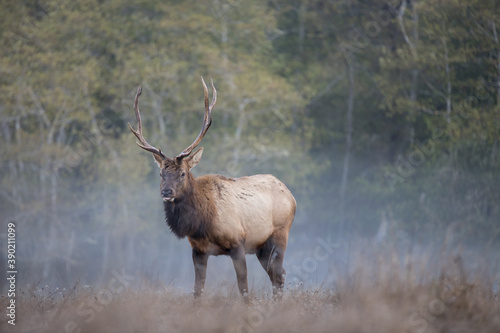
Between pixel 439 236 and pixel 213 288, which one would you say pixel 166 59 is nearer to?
pixel 439 236

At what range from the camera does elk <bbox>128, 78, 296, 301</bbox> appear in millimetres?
8305

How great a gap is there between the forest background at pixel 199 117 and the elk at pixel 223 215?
15.4m

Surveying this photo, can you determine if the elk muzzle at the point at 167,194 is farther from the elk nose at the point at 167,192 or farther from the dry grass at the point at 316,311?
the dry grass at the point at 316,311

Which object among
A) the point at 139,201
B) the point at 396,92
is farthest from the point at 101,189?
the point at 396,92

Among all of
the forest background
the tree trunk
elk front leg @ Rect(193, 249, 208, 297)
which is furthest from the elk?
the tree trunk

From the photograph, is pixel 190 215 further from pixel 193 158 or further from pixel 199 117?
pixel 199 117

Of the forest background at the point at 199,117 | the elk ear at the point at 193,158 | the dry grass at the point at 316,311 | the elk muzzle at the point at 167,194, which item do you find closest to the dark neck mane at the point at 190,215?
the elk muzzle at the point at 167,194

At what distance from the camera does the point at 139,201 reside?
1073 inches

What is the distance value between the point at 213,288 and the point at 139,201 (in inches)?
770

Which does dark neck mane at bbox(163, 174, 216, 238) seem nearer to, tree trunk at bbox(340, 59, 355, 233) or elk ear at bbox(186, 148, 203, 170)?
elk ear at bbox(186, 148, 203, 170)

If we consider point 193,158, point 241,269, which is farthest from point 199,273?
point 193,158

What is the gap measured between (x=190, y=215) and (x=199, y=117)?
20.3m

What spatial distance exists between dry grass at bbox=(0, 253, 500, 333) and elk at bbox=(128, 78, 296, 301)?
907 millimetres

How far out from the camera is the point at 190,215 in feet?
27.2
